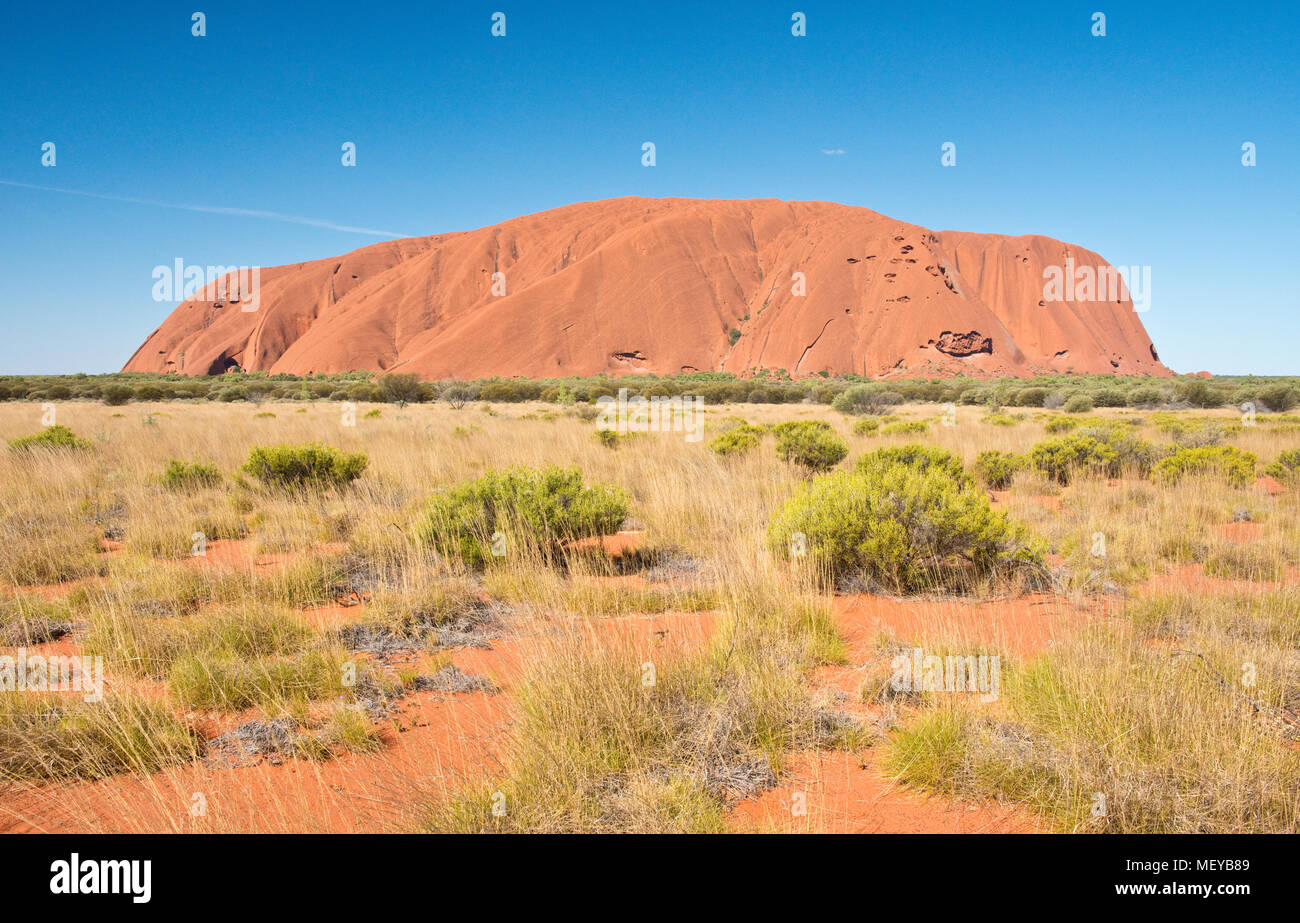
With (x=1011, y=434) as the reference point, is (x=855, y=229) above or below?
above

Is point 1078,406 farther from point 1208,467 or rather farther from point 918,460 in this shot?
point 918,460

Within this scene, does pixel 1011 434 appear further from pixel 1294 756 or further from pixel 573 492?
pixel 1294 756

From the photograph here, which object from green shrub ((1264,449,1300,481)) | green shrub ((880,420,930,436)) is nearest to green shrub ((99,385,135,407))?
green shrub ((880,420,930,436))

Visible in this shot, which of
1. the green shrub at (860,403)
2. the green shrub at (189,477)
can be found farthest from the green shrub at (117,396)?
the green shrub at (860,403)
